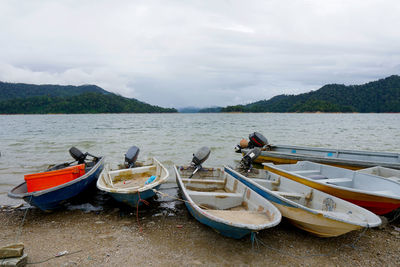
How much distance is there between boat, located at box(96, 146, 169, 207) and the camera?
563cm

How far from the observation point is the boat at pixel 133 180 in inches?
222

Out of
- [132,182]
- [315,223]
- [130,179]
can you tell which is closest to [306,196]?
[315,223]

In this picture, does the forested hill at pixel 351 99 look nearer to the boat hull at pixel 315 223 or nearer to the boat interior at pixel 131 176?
the boat interior at pixel 131 176

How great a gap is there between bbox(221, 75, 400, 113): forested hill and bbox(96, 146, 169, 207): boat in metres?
113

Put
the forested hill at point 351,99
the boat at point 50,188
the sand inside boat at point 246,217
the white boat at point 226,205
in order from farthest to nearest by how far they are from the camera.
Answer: the forested hill at point 351,99, the boat at point 50,188, the sand inside boat at point 246,217, the white boat at point 226,205

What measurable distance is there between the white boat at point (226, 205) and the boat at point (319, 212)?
469 millimetres

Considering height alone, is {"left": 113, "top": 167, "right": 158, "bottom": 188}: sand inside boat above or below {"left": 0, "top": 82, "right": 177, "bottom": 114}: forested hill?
below

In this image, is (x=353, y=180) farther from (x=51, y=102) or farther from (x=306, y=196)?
(x=51, y=102)

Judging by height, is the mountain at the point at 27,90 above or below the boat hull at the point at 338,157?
above

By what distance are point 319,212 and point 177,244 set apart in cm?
296

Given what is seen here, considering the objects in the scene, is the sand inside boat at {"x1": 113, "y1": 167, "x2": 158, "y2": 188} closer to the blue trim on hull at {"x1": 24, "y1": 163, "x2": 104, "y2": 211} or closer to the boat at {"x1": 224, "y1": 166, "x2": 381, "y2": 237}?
the blue trim on hull at {"x1": 24, "y1": 163, "x2": 104, "y2": 211}

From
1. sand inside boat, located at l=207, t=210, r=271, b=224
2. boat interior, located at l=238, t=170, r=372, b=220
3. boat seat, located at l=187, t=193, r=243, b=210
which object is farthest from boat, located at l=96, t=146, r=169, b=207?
boat interior, located at l=238, t=170, r=372, b=220

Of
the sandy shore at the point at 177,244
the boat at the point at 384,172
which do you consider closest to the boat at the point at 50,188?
the sandy shore at the point at 177,244

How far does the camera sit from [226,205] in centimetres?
559
